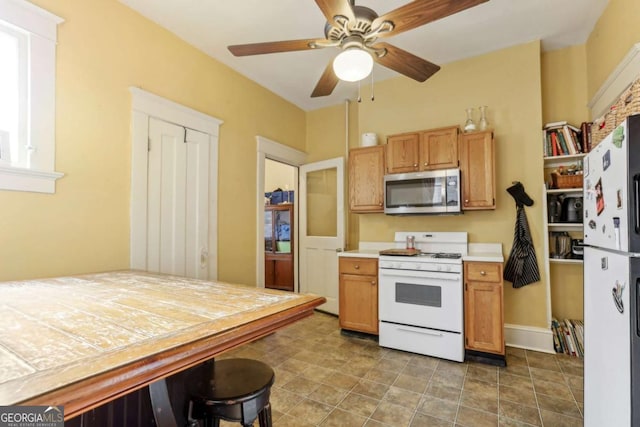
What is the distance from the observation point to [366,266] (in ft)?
10.4

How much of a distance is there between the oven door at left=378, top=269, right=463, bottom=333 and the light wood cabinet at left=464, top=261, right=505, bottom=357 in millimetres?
104

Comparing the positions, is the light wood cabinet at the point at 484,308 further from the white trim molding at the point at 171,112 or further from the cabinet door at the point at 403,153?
the white trim molding at the point at 171,112

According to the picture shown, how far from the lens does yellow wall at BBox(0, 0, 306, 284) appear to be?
185 cm

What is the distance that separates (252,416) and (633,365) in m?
1.24

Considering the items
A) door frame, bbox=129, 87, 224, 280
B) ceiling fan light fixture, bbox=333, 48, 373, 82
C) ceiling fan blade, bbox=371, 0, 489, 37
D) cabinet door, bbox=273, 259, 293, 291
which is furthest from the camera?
cabinet door, bbox=273, 259, 293, 291

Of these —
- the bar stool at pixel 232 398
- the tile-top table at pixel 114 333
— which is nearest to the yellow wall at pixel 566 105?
the tile-top table at pixel 114 333

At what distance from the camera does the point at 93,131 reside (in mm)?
2143

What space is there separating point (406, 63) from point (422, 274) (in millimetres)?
1762

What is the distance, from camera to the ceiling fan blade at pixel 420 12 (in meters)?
1.49

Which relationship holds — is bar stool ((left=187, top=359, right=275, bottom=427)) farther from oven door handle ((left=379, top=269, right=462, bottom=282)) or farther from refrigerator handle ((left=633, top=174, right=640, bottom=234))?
oven door handle ((left=379, top=269, right=462, bottom=282))

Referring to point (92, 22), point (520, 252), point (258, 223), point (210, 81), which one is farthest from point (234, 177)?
point (520, 252)

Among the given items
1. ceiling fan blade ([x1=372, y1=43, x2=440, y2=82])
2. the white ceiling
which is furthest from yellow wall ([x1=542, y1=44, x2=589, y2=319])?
ceiling fan blade ([x1=372, y1=43, x2=440, y2=82])

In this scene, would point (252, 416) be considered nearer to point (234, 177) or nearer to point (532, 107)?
point (234, 177)

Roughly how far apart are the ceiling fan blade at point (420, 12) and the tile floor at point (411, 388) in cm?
229
